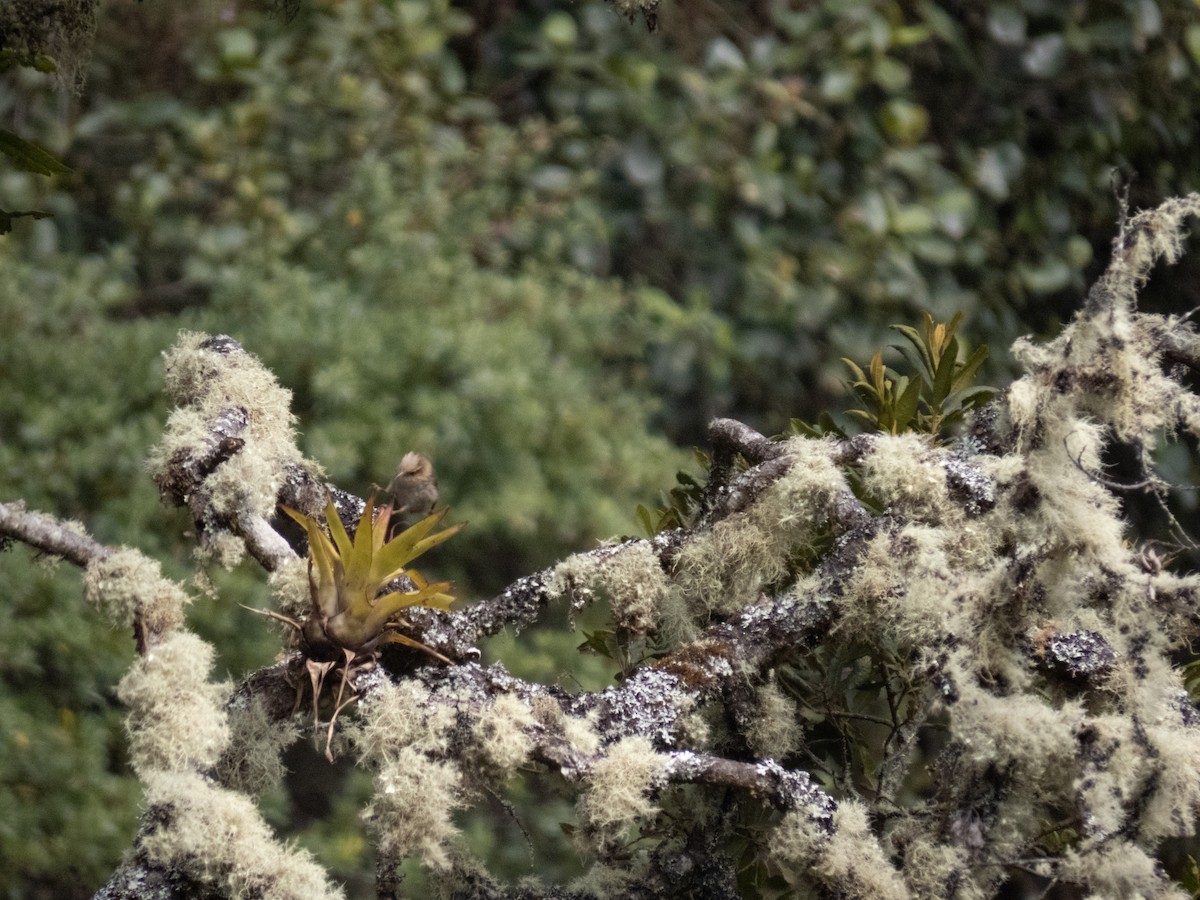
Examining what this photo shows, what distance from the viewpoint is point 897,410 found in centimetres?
76

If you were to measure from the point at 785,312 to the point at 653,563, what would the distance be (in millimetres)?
1334

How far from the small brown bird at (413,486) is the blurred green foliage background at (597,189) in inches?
27.6

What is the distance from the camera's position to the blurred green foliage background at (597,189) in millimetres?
1699

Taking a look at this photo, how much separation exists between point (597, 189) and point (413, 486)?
1235 millimetres

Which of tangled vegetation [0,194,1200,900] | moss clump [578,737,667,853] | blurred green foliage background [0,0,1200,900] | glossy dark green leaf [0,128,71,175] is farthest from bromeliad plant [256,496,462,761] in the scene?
blurred green foliage background [0,0,1200,900]

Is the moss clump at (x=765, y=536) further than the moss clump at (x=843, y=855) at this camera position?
Yes

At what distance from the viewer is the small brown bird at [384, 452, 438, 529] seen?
2.86 ft

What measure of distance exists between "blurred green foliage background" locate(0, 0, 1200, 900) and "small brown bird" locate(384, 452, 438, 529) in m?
0.70

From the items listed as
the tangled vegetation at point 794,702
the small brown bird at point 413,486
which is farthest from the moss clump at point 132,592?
the small brown bird at point 413,486

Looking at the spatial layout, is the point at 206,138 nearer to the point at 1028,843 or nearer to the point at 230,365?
the point at 230,365

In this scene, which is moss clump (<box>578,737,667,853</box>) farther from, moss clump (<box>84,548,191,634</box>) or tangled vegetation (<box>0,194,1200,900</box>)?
moss clump (<box>84,548,191,634</box>)

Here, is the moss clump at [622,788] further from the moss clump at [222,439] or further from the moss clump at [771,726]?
the moss clump at [222,439]

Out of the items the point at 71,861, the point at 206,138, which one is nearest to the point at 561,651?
the point at 71,861

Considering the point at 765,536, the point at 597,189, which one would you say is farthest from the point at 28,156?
the point at 597,189
